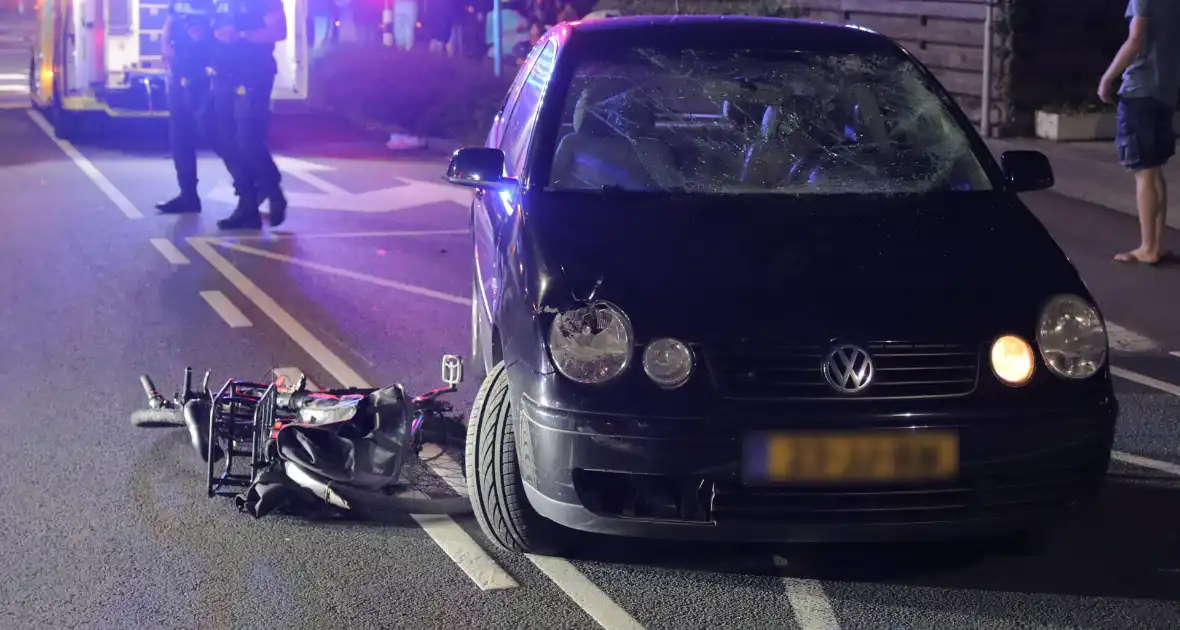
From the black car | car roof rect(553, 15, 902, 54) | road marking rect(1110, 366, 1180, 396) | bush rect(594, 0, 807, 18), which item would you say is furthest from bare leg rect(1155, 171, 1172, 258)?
bush rect(594, 0, 807, 18)

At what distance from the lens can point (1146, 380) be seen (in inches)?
256

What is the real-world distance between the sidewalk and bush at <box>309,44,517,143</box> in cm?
569

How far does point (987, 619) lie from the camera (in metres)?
3.90

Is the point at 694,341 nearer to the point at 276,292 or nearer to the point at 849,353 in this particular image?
the point at 849,353

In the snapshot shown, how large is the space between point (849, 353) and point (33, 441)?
10.2ft

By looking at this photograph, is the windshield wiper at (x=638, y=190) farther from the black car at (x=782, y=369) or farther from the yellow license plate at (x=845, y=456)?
the yellow license plate at (x=845, y=456)

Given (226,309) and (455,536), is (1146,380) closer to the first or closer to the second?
(455,536)

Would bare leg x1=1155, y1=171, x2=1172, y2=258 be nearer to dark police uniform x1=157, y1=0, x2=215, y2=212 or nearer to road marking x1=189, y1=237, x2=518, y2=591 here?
road marking x1=189, y1=237, x2=518, y2=591

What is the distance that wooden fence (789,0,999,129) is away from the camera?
1524cm

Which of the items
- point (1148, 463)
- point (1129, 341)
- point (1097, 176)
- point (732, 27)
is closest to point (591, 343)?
point (732, 27)

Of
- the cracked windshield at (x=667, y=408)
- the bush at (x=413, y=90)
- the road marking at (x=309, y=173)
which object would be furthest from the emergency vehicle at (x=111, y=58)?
the cracked windshield at (x=667, y=408)

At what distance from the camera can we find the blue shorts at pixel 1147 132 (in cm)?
862

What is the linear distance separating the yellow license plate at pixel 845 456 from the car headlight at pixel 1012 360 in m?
0.23

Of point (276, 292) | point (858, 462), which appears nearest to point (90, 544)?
point (858, 462)
